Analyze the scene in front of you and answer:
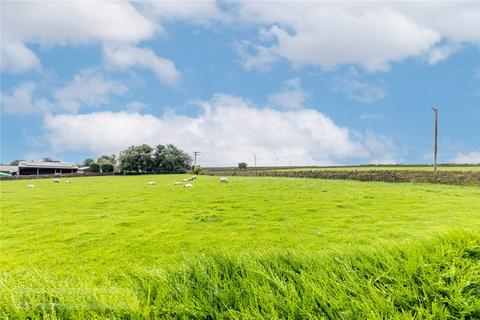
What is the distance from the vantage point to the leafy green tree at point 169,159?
66.9 meters

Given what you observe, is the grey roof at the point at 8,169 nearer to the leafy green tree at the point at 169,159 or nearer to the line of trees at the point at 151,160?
the line of trees at the point at 151,160

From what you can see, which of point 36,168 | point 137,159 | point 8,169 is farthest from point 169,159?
point 8,169

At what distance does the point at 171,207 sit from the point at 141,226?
3699 mm

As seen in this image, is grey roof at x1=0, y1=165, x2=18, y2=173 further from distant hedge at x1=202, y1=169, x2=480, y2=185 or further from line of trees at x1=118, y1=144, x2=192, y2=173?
distant hedge at x1=202, y1=169, x2=480, y2=185

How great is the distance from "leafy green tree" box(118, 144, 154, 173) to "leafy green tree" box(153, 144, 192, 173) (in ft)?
4.60

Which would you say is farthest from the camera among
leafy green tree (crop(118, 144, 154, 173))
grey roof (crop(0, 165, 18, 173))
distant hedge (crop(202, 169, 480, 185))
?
grey roof (crop(0, 165, 18, 173))

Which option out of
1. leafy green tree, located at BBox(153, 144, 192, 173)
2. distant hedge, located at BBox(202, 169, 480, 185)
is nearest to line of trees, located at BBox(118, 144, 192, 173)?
leafy green tree, located at BBox(153, 144, 192, 173)

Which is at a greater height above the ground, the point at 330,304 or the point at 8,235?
the point at 330,304

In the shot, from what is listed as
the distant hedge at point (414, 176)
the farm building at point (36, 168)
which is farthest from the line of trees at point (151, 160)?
the distant hedge at point (414, 176)

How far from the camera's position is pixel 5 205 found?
1605cm

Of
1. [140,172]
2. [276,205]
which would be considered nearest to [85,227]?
[276,205]

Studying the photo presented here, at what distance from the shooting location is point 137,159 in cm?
6556

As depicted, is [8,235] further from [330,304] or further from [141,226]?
[330,304]

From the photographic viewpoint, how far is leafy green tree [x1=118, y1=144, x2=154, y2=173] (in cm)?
6500
